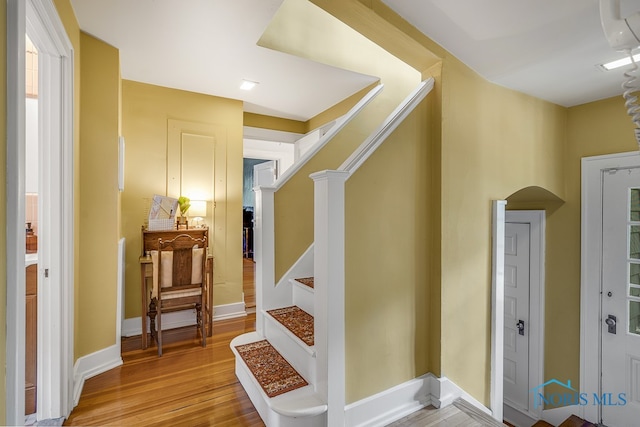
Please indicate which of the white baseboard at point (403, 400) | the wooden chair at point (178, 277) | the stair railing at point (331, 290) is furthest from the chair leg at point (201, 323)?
the white baseboard at point (403, 400)

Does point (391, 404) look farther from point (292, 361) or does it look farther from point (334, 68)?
point (334, 68)

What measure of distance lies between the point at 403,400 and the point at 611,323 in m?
2.27

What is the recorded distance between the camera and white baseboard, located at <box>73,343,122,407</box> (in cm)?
204

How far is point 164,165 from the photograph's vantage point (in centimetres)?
322

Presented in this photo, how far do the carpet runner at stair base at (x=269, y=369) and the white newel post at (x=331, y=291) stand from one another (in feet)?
0.71

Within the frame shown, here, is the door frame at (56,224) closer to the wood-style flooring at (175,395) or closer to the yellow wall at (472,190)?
the wood-style flooring at (175,395)

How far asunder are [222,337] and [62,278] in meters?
1.58

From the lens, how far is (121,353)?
2.60m

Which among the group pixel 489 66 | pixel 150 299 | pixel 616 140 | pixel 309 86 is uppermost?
pixel 309 86

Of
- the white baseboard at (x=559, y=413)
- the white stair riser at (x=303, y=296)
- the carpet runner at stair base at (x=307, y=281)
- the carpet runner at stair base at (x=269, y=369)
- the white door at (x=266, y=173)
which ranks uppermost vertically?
the white door at (x=266, y=173)

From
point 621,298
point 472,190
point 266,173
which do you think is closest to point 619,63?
point 472,190

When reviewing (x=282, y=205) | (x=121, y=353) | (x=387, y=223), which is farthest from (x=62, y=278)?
(x=387, y=223)

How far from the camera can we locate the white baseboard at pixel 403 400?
171cm

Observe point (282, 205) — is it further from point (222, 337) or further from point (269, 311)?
point (222, 337)
